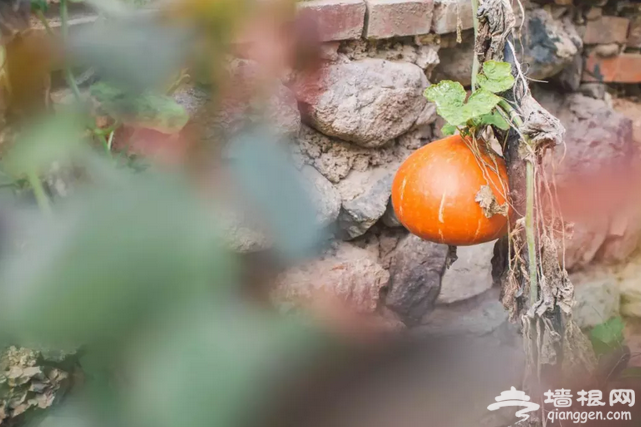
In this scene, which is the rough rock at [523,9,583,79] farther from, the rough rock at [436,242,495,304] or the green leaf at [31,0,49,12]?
the green leaf at [31,0,49,12]

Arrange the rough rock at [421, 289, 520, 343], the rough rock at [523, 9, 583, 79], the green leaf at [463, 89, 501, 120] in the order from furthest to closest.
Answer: the rough rock at [523, 9, 583, 79] → the rough rock at [421, 289, 520, 343] → the green leaf at [463, 89, 501, 120]

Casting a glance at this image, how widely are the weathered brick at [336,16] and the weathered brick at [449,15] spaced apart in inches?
8.2

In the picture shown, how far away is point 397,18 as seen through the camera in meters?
1.06

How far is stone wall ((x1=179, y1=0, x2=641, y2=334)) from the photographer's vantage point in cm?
103

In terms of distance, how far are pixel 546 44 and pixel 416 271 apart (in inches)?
23.0

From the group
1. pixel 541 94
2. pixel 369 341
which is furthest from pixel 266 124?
pixel 541 94

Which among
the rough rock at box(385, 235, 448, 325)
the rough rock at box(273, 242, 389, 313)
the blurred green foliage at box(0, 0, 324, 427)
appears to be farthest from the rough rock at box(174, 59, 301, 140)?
the rough rock at box(385, 235, 448, 325)

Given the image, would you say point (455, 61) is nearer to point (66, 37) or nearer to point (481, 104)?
point (481, 104)

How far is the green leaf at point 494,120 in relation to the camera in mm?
730

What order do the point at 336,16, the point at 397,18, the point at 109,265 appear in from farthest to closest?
the point at 397,18, the point at 336,16, the point at 109,265

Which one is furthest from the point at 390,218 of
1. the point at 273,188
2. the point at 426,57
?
the point at 273,188

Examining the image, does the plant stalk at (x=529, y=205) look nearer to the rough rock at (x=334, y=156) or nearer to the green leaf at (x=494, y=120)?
the green leaf at (x=494, y=120)

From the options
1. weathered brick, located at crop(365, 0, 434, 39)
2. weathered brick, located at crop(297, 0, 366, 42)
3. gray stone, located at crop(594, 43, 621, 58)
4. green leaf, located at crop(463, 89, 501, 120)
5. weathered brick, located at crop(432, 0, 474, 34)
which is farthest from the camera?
gray stone, located at crop(594, 43, 621, 58)

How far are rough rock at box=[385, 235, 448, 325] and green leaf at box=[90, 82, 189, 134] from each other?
0.97m
